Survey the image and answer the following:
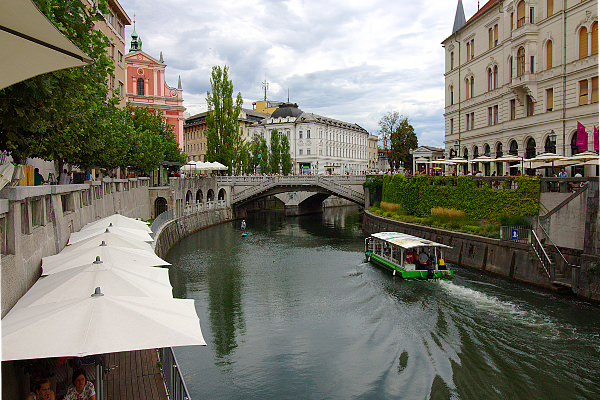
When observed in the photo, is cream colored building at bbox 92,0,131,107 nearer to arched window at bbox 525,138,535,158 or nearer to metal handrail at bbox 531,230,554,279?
arched window at bbox 525,138,535,158

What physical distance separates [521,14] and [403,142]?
3942 centimetres

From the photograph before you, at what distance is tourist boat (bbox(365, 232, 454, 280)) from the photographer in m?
30.0

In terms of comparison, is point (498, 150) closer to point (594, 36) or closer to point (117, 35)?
point (594, 36)

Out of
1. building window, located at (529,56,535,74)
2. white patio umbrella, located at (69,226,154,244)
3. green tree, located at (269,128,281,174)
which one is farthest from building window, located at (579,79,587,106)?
green tree, located at (269,128,281,174)

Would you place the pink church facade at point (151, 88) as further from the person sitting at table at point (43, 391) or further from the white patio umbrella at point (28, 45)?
the white patio umbrella at point (28, 45)

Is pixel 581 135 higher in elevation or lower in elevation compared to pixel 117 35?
lower

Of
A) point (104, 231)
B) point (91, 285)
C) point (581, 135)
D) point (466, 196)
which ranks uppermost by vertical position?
point (581, 135)

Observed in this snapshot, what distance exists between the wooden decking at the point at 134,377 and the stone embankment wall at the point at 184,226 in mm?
19588

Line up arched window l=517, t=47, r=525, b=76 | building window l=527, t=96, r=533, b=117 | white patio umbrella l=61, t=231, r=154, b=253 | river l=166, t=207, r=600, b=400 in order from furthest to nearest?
building window l=527, t=96, r=533, b=117 → arched window l=517, t=47, r=525, b=76 → white patio umbrella l=61, t=231, r=154, b=253 → river l=166, t=207, r=600, b=400

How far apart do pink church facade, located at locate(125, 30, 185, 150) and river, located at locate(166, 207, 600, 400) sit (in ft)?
183

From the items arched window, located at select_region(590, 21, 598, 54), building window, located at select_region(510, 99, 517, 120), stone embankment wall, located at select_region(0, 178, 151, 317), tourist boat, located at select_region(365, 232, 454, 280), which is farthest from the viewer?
building window, located at select_region(510, 99, 517, 120)

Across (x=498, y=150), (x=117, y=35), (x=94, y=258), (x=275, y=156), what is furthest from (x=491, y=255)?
(x=275, y=156)

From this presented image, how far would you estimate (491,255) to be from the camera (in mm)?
31734

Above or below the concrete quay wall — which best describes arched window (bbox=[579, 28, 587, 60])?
above
